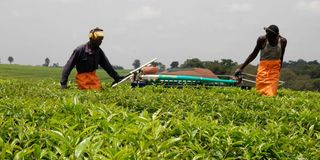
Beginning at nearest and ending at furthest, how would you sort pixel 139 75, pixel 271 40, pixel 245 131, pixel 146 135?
pixel 146 135 < pixel 245 131 < pixel 271 40 < pixel 139 75

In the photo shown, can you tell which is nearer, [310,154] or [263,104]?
[310,154]

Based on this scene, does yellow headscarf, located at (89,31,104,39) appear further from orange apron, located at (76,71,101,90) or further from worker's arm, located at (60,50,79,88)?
orange apron, located at (76,71,101,90)

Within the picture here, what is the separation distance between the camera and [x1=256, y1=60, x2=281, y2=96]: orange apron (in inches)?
347

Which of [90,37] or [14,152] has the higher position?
[90,37]

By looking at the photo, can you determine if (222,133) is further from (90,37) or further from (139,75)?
(139,75)

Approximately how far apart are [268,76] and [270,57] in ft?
1.24

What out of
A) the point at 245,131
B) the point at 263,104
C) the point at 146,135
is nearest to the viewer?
the point at 146,135

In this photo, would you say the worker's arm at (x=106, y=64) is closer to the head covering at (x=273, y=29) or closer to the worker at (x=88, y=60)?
the worker at (x=88, y=60)

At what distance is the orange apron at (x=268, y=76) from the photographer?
28.9ft

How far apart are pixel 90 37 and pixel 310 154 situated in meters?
6.52

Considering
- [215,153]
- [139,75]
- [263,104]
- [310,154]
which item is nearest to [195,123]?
[215,153]

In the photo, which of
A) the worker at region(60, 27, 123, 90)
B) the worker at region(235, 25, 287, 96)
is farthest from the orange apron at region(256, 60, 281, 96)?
the worker at region(60, 27, 123, 90)

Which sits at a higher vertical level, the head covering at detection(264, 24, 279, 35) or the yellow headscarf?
the head covering at detection(264, 24, 279, 35)

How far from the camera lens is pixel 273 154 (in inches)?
Result: 117
